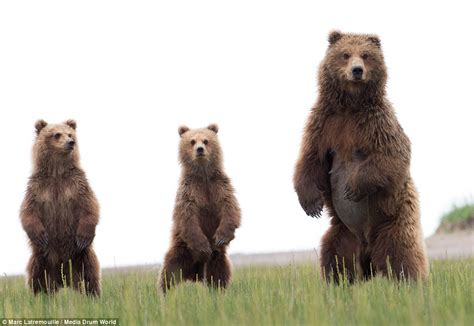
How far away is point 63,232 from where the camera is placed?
8172 millimetres

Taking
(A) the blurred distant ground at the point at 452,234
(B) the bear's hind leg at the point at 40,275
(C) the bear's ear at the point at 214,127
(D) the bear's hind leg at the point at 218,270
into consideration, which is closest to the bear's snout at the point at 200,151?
(C) the bear's ear at the point at 214,127

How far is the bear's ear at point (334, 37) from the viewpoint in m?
7.72

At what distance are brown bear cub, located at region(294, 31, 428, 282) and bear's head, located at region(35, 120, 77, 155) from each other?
8.20ft

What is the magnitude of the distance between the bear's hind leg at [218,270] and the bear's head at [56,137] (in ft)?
6.23

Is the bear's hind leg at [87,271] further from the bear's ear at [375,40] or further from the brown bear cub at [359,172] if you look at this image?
the bear's ear at [375,40]

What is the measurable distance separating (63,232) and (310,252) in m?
9.10

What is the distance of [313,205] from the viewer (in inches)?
290

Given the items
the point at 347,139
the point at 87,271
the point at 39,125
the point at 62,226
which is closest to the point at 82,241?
the point at 62,226

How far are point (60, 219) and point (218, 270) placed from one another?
173 cm

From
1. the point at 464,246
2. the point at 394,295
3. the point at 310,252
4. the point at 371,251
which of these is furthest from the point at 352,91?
the point at 464,246

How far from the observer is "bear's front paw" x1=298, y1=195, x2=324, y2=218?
736 cm

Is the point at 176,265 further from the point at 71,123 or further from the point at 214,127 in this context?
the point at 71,123

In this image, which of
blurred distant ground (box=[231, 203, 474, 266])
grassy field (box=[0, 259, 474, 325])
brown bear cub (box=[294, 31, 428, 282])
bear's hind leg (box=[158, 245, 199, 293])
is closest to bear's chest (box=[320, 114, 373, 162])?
brown bear cub (box=[294, 31, 428, 282])

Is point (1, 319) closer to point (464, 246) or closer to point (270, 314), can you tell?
point (270, 314)
